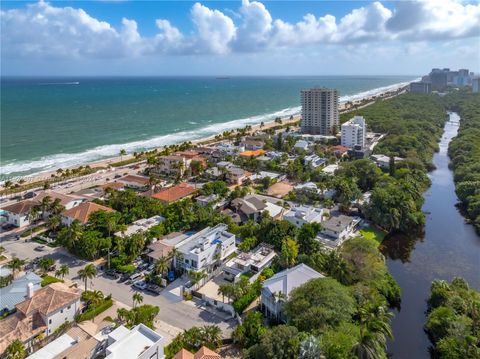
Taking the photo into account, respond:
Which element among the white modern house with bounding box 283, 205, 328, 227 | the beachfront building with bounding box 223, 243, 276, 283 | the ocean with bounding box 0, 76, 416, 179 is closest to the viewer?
the beachfront building with bounding box 223, 243, 276, 283

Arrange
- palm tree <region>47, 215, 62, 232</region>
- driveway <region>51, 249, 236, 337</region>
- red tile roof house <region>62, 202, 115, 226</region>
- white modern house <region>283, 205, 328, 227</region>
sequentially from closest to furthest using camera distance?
driveway <region>51, 249, 236, 337</region> < palm tree <region>47, 215, 62, 232</region> < white modern house <region>283, 205, 328, 227</region> < red tile roof house <region>62, 202, 115, 226</region>

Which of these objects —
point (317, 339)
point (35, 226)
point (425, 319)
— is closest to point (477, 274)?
point (425, 319)

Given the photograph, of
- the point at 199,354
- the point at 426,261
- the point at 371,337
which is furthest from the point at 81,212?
the point at 426,261

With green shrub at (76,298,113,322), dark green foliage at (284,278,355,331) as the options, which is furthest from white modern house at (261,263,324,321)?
green shrub at (76,298,113,322)

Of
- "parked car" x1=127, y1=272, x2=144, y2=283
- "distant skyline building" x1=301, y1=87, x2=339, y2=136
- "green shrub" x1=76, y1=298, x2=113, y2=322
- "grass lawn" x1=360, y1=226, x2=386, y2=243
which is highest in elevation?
"distant skyline building" x1=301, y1=87, x2=339, y2=136

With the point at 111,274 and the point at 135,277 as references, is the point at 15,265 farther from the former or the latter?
the point at 135,277

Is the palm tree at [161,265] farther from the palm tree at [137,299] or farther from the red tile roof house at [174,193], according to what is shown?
the red tile roof house at [174,193]

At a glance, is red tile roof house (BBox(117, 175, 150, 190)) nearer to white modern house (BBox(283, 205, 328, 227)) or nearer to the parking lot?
the parking lot
